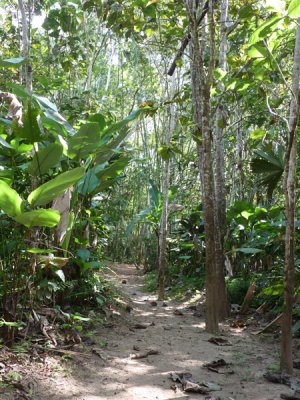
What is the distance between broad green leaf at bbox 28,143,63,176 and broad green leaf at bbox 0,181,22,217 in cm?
62

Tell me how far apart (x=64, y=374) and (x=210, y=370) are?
1.36m

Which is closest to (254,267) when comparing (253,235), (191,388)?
(253,235)

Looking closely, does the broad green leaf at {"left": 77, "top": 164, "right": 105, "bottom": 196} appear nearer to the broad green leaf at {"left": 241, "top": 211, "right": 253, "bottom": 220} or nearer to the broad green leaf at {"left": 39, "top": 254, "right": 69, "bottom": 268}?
the broad green leaf at {"left": 39, "top": 254, "right": 69, "bottom": 268}

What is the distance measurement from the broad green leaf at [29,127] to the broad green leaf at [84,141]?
338mm

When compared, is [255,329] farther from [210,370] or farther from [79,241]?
[79,241]

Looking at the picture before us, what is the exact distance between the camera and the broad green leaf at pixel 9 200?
262 cm

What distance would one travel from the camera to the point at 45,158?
10.7 ft

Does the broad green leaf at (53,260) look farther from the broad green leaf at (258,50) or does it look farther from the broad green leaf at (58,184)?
the broad green leaf at (258,50)

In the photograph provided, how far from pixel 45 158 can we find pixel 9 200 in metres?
0.69

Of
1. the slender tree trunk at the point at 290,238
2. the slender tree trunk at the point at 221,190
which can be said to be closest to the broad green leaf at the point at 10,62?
the slender tree trunk at the point at 290,238

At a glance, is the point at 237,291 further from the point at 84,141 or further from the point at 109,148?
the point at 84,141

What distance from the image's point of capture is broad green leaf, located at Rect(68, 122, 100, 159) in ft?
11.6

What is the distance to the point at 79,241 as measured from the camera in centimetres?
460

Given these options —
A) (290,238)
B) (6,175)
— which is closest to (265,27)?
(290,238)
